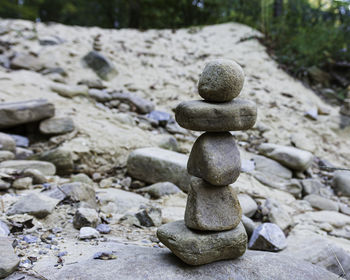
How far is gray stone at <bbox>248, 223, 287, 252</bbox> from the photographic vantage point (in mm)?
3096

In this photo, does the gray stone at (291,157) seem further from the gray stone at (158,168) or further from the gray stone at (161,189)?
the gray stone at (161,189)

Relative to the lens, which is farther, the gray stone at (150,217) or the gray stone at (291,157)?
the gray stone at (291,157)

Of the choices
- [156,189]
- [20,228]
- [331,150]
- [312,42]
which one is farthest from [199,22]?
[20,228]

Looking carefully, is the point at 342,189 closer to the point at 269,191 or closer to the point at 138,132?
the point at 269,191

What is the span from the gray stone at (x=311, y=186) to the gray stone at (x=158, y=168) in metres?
1.92

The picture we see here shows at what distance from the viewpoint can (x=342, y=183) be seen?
502cm

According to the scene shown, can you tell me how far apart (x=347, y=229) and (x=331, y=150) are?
2.70 m

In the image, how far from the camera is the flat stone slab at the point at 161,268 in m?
2.05

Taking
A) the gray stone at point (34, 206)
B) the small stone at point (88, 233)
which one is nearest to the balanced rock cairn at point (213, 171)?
the small stone at point (88, 233)

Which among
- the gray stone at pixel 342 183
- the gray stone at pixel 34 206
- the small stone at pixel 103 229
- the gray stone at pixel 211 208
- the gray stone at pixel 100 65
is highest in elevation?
the gray stone at pixel 100 65

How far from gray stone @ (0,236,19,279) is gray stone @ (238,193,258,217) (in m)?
2.41

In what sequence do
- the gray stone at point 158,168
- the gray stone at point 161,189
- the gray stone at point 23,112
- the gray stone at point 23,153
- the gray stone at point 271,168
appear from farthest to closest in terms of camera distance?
the gray stone at point 271,168, the gray stone at point 23,112, the gray stone at point 23,153, the gray stone at point 158,168, the gray stone at point 161,189

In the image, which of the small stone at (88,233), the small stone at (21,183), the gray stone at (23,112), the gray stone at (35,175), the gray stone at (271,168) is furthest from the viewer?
the gray stone at (271,168)

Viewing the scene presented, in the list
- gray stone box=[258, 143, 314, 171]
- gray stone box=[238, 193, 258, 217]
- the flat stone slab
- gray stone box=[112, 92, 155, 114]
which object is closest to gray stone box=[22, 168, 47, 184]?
→ the flat stone slab
